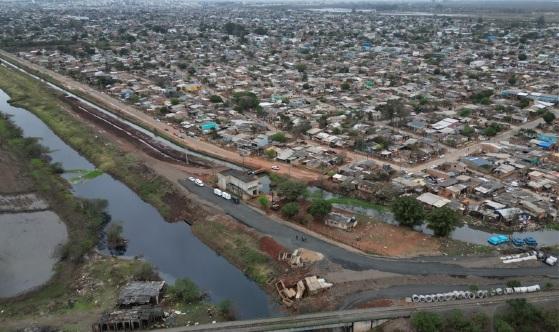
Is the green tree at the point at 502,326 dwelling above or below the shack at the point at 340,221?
above

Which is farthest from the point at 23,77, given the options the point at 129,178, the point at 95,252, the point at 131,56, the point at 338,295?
the point at 338,295

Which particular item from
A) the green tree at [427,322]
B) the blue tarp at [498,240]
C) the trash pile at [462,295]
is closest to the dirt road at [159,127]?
the blue tarp at [498,240]

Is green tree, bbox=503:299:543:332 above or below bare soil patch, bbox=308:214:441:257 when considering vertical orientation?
above

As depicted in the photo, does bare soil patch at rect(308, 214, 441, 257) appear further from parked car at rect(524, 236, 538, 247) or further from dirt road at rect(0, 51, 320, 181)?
dirt road at rect(0, 51, 320, 181)

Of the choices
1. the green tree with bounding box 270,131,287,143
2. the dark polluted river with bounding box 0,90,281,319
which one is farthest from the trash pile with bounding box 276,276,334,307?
the green tree with bounding box 270,131,287,143

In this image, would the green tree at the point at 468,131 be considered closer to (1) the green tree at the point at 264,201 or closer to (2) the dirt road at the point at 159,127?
(2) the dirt road at the point at 159,127

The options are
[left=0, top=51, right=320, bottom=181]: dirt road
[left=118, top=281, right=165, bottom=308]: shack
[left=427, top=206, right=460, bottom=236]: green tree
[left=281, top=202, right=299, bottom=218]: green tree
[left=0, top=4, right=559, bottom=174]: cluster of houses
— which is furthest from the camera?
[left=0, top=4, right=559, bottom=174]: cluster of houses

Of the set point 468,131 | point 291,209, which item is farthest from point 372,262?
point 468,131
